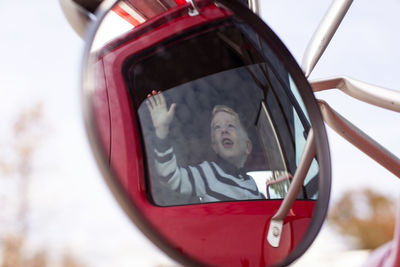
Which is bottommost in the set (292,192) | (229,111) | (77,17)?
(292,192)

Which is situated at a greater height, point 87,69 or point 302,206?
point 87,69

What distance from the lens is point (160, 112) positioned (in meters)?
0.54

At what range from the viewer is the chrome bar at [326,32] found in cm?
61

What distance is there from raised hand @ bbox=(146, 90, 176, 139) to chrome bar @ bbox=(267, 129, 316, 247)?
0.16m

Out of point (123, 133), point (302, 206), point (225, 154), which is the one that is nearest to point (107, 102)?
point (123, 133)

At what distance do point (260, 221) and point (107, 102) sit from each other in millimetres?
Answer: 219

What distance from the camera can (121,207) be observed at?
433 mm

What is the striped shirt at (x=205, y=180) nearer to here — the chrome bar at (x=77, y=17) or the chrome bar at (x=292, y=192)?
the chrome bar at (x=292, y=192)

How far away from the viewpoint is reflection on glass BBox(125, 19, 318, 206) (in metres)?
0.53

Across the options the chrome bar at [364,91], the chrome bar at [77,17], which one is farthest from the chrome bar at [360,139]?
the chrome bar at [77,17]

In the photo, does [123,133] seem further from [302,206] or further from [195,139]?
[302,206]

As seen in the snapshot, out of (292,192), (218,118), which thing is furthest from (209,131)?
(292,192)

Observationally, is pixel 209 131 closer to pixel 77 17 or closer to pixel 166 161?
pixel 166 161

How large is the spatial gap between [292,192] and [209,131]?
126 millimetres
